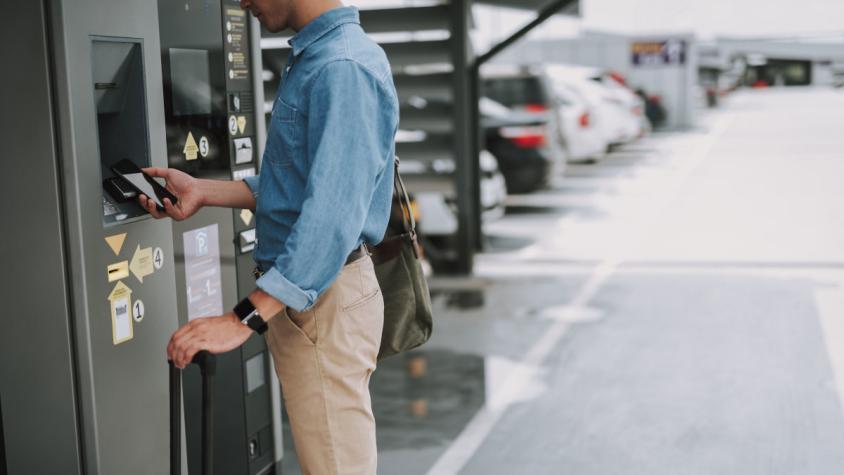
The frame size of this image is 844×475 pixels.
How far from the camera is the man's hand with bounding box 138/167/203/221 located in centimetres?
296

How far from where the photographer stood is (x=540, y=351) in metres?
6.74

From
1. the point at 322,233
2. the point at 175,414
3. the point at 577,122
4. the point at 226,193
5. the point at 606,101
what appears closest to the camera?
the point at 322,233

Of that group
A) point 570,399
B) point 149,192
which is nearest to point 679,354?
point 570,399

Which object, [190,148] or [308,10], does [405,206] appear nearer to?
[308,10]

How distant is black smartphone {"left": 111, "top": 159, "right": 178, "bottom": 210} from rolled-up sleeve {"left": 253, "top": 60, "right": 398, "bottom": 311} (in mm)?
695

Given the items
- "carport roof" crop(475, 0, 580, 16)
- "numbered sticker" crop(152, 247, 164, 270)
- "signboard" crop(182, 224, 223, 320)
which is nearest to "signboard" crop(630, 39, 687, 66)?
"carport roof" crop(475, 0, 580, 16)

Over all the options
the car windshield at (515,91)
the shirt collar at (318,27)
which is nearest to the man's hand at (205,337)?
the shirt collar at (318,27)

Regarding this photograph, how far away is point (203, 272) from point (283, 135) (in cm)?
126

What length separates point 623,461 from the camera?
4762 mm

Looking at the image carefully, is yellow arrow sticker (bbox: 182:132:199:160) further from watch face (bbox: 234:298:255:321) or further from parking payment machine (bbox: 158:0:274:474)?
watch face (bbox: 234:298:255:321)

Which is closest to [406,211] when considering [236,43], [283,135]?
[283,135]

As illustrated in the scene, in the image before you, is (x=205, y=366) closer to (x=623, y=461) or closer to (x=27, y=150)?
(x=27, y=150)

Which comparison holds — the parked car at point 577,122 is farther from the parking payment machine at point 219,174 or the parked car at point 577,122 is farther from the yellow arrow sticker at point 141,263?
the yellow arrow sticker at point 141,263

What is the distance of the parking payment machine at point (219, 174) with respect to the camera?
11.4 feet
